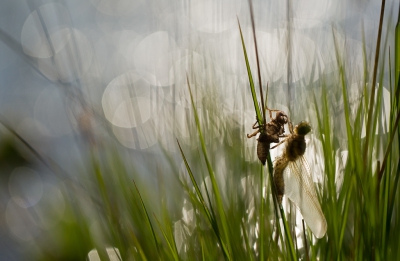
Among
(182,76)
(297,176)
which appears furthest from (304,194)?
(182,76)

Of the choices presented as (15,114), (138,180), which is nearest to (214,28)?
(138,180)

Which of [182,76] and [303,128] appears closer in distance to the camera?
[303,128]

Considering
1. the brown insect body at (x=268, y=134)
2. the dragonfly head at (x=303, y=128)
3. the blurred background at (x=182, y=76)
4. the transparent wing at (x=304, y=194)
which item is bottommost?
the transparent wing at (x=304, y=194)

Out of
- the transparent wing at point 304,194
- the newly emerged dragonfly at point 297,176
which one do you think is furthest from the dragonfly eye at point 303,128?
the transparent wing at point 304,194

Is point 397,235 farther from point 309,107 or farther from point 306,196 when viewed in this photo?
point 309,107

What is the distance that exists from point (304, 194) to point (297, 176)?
0.15 meters

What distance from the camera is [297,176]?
109 cm

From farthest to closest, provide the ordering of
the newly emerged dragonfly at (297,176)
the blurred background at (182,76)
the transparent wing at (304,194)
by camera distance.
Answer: the blurred background at (182,76)
the newly emerged dragonfly at (297,176)
the transparent wing at (304,194)

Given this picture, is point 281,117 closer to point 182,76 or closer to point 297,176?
point 297,176

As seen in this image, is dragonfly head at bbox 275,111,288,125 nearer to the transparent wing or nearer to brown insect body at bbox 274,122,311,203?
brown insect body at bbox 274,122,311,203

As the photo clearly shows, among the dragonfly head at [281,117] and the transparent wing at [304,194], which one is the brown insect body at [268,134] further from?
the transparent wing at [304,194]

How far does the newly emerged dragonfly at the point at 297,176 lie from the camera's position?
0.88 meters

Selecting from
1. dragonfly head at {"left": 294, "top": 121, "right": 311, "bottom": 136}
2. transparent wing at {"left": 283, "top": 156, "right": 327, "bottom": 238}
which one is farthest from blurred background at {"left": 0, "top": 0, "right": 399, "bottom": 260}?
transparent wing at {"left": 283, "top": 156, "right": 327, "bottom": 238}

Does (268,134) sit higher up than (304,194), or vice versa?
(268,134)
